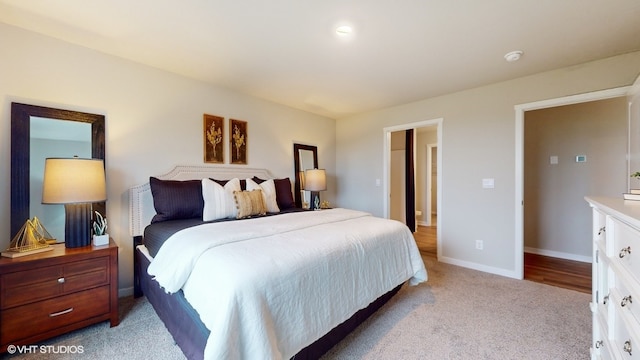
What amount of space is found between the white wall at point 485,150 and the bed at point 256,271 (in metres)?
1.39

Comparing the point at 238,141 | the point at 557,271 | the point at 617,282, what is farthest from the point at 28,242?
the point at 557,271

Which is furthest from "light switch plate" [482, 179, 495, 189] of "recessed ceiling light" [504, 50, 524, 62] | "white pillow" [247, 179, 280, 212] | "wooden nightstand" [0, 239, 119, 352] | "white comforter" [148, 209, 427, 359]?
"wooden nightstand" [0, 239, 119, 352]

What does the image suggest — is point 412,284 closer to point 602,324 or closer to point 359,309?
point 359,309

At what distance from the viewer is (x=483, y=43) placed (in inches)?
86.1

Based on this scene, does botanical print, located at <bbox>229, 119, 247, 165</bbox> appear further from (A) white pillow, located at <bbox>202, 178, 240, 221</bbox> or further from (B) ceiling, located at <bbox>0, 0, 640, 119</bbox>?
(A) white pillow, located at <bbox>202, 178, 240, 221</bbox>

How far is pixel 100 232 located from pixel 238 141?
5.75 ft

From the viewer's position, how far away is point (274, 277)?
126cm

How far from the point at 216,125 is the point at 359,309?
2.61 meters

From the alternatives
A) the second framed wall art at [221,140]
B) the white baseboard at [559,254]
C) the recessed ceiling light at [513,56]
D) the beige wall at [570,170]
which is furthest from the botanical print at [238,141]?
the white baseboard at [559,254]

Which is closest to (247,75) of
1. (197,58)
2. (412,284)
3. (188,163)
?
(197,58)

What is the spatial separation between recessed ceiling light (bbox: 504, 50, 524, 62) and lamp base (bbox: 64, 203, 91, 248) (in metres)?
3.86

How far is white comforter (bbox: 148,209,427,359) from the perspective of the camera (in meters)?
1.13

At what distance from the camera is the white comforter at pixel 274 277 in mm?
1132

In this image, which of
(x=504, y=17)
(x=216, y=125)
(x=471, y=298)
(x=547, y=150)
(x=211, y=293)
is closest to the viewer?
(x=211, y=293)
